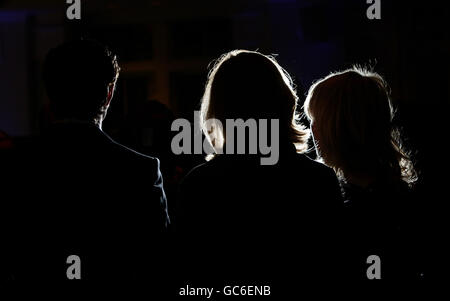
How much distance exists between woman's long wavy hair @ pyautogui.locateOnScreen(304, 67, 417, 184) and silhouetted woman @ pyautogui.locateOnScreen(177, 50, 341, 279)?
0.29m

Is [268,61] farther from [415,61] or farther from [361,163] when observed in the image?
[415,61]

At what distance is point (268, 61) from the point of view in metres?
1.38

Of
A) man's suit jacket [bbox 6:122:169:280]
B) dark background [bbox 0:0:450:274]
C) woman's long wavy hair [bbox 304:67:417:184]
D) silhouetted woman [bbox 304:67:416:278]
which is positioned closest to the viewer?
man's suit jacket [bbox 6:122:169:280]

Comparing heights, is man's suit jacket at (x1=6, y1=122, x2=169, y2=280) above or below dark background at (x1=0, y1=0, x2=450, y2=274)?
below

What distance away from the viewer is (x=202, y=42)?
5.42m

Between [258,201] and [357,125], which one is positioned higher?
[357,125]

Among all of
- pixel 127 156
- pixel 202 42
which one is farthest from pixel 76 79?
pixel 202 42

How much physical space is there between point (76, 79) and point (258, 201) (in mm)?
606

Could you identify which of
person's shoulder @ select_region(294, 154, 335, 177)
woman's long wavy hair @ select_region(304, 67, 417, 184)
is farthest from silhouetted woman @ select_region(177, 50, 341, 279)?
woman's long wavy hair @ select_region(304, 67, 417, 184)

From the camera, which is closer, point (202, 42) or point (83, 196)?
point (83, 196)

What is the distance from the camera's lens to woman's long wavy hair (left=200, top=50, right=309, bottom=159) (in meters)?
1.35

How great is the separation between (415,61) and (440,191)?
2817 mm

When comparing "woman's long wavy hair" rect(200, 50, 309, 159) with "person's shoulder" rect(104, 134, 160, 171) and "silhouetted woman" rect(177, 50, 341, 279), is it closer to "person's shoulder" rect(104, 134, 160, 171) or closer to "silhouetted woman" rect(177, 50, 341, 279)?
"silhouetted woman" rect(177, 50, 341, 279)

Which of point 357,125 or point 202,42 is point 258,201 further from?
point 202,42
